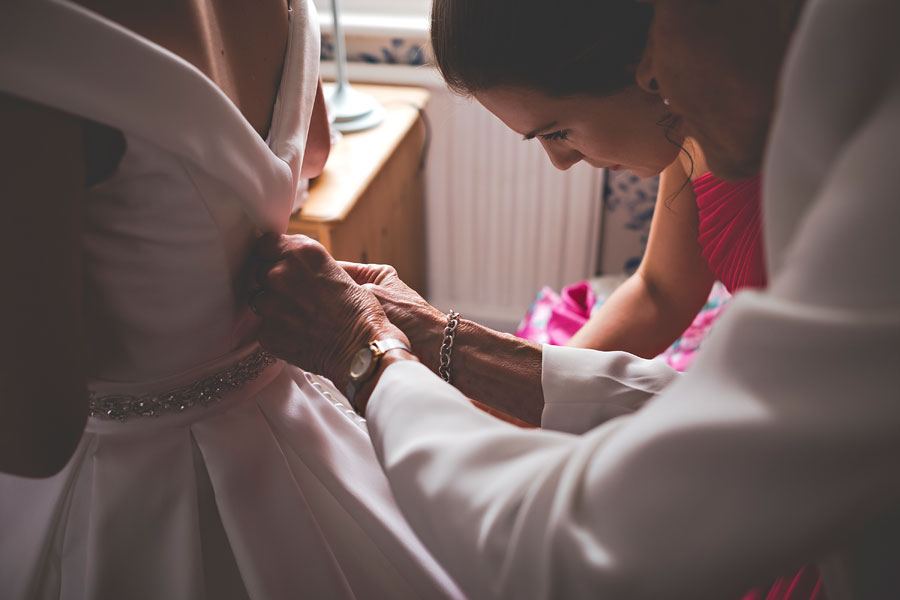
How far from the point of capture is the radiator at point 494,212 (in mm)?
1826

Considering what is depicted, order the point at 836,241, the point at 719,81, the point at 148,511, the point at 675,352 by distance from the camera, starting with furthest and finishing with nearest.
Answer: the point at 675,352, the point at 148,511, the point at 719,81, the point at 836,241

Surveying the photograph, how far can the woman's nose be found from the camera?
0.82 metres

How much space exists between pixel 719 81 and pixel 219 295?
1.57 ft

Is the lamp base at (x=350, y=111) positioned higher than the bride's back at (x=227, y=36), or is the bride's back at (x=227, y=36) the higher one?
the bride's back at (x=227, y=36)

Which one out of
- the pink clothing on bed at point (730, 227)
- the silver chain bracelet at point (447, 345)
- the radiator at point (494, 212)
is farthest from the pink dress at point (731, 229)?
the radiator at point (494, 212)

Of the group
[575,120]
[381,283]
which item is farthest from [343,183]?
[575,120]

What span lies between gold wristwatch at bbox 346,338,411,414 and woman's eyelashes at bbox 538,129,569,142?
31cm

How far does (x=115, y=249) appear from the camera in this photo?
576mm

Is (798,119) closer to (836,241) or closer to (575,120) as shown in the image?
(836,241)

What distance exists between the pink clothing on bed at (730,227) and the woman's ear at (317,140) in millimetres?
524

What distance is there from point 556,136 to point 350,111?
851 millimetres

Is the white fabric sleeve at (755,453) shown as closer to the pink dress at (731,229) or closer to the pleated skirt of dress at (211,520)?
the pleated skirt of dress at (211,520)

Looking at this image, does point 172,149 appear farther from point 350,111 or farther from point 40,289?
point 350,111

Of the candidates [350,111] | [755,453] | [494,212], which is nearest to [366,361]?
[755,453]
